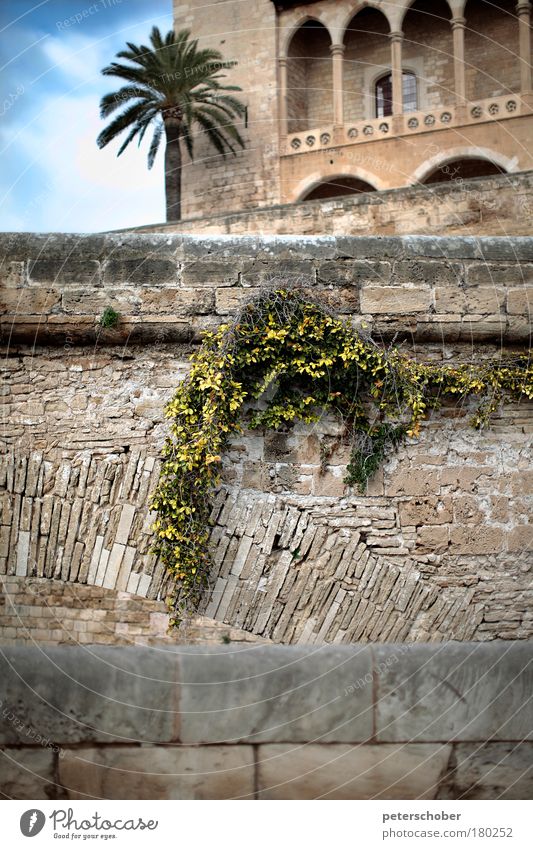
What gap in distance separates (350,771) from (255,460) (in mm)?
2069

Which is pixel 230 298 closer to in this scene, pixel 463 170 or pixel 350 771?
pixel 350 771

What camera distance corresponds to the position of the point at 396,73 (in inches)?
869

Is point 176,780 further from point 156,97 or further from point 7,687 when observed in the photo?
point 156,97

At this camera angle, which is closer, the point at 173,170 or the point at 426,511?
the point at 426,511

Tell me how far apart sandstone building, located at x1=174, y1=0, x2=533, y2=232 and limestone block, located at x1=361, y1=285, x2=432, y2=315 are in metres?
16.7

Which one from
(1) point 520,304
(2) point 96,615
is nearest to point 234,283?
(1) point 520,304

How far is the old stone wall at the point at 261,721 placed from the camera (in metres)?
3.40

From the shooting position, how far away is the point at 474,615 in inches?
207

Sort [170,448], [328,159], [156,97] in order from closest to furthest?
[170,448] → [156,97] → [328,159]

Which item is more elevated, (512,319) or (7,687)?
(512,319)

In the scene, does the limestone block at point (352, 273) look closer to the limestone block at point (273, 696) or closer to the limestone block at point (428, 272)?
the limestone block at point (428, 272)
